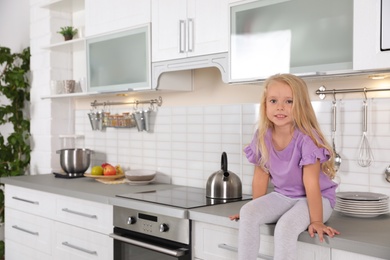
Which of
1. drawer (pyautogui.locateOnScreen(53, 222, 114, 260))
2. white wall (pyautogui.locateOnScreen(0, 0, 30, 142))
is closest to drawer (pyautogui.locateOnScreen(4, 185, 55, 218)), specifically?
drawer (pyautogui.locateOnScreen(53, 222, 114, 260))

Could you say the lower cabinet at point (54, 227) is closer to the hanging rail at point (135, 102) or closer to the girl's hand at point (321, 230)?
the hanging rail at point (135, 102)

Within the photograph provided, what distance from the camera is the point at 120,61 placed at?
3154 millimetres

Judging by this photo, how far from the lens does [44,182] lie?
3.34 meters

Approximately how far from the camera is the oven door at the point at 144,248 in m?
2.28

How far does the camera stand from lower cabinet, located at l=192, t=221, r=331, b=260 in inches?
73.1

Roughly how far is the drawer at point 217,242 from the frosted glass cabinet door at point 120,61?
1.02 m

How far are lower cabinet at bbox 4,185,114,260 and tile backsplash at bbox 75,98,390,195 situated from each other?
595mm

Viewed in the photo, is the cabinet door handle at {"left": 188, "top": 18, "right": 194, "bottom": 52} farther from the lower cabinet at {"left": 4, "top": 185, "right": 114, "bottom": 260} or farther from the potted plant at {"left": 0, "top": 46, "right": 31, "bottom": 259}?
the potted plant at {"left": 0, "top": 46, "right": 31, "bottom": 259}

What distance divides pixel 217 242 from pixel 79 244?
109cm

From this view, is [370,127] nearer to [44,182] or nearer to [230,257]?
[230,257]

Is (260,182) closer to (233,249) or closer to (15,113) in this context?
(233,249)

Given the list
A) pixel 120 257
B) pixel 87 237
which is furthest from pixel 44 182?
pixel 120 257

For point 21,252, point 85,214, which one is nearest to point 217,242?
point 85,214

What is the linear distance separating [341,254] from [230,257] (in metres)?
0.53
